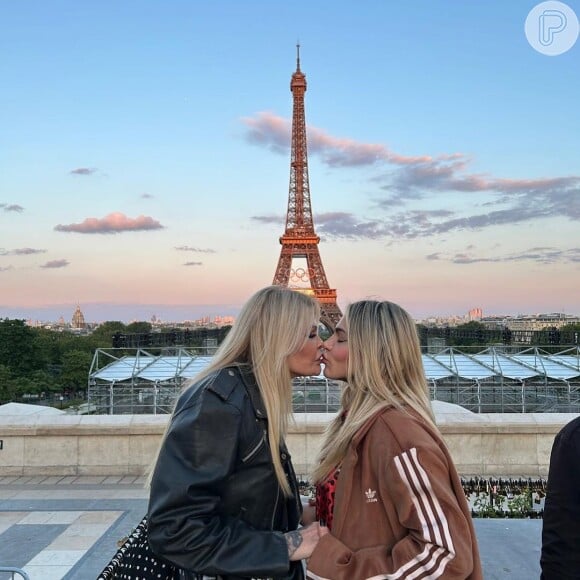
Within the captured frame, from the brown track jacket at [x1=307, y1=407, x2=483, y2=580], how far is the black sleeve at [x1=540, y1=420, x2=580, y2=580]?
30 centimetres

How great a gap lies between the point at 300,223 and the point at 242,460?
57.0 metres

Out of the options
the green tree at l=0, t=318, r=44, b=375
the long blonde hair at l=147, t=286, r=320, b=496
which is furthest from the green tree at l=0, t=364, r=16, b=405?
the long blonde hair at l=147, t=286, r=320, b=496

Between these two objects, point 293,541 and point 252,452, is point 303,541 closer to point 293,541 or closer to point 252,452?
point 293,541

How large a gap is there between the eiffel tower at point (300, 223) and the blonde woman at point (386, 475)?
175 ft

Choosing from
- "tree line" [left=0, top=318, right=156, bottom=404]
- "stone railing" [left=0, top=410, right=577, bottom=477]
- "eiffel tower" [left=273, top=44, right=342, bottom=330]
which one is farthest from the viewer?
"eiffel tower" [left=273, top=44, right=342, bottom=330]

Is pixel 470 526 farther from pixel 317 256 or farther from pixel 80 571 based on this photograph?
pixel 317 256

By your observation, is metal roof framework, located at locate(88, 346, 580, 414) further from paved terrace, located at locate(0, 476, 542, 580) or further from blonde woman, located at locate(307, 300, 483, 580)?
blonde woman, located at locate(307, 300, 483, 580)

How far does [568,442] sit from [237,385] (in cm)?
112

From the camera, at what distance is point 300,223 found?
5847cm

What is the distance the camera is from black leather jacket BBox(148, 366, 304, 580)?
1817 millimetres

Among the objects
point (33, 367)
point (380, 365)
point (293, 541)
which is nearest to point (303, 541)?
point (293, 541)

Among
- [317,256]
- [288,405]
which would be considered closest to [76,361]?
[317,256]

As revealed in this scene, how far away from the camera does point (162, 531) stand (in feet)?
6.00

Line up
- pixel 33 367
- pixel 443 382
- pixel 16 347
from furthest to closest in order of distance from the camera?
pixel 33 367 < pixel 16 347 < pixel 443 382
